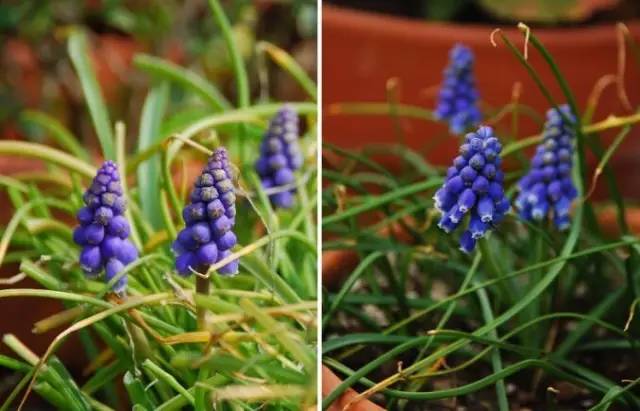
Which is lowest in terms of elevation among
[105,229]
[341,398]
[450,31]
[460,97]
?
[341,398]

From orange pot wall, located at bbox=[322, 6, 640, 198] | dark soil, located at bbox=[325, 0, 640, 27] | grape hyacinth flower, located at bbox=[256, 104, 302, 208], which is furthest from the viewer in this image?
dark soil, located at bbox=[325, 0, 640, 27]

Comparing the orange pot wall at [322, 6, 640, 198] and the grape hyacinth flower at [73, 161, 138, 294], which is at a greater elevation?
the orange pot wall at [322, 6, 640, 198]

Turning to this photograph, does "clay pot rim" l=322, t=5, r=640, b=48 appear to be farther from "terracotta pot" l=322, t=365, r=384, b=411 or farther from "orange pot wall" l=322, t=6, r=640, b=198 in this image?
"terracotta pot" l=322, t=365, r=384, b=411

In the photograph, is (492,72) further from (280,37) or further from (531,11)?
(280,37)

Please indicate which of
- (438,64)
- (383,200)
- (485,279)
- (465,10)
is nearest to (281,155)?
(383,200)

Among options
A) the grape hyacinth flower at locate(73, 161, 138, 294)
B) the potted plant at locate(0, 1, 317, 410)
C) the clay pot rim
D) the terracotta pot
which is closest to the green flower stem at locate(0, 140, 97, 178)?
the potted plant at locate(0, 1, 317, 410)

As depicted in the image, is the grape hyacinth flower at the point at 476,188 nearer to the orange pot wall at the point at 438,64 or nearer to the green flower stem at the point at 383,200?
the green flower stem at the point at 383,200

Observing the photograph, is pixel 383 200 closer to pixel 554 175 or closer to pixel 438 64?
pixel 554 175
